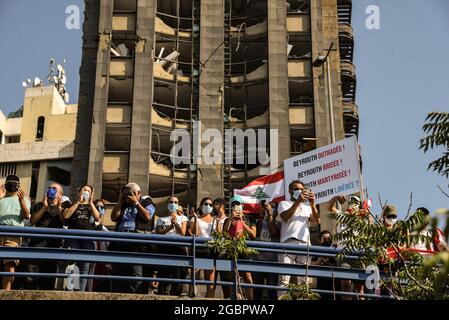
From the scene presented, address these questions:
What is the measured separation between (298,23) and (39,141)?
2429 cm

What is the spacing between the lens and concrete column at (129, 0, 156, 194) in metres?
46.2

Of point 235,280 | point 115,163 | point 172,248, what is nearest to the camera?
point 235,280

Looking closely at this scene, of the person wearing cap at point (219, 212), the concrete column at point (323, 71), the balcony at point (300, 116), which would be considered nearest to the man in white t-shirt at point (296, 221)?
the person wearing cap at point (219, 212)

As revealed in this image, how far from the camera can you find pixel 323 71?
4888 cm

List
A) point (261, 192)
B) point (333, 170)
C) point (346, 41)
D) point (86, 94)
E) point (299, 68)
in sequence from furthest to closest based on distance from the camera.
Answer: point (346, 41)
point (299, 68)
point (86, 94)
point (261, 192)
point (333, 170)

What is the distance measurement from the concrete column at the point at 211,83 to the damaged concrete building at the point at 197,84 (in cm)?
6

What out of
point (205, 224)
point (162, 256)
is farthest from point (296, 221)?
point (162, 256)

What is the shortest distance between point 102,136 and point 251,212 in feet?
90.0

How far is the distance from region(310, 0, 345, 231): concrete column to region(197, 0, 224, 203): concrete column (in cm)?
574

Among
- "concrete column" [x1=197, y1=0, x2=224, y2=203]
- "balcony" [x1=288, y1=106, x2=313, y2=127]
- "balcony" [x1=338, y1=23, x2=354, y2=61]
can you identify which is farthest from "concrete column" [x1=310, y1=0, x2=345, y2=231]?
"concrete column" [x1=197, y1=0, x2=224, y2=203]

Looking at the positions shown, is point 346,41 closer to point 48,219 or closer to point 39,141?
point 39,141

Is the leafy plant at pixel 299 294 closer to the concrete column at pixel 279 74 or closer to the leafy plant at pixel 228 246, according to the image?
the leafy plant at pixel 228 246
